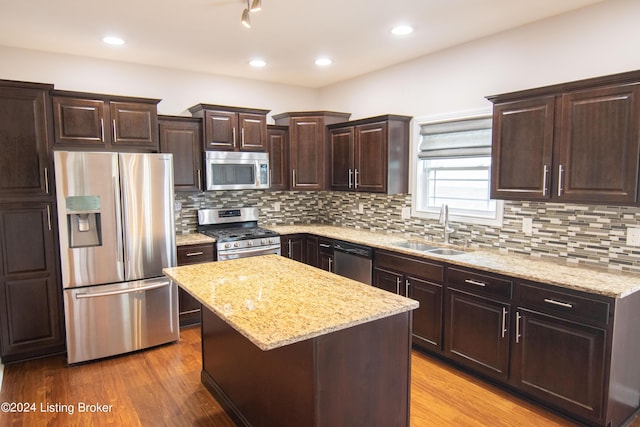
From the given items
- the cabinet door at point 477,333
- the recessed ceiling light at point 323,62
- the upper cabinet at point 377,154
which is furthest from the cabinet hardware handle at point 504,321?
the recessed ceiling light at point 323,62

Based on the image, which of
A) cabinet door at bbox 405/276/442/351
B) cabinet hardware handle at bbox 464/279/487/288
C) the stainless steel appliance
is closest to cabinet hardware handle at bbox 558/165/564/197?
cabinet hardware handle at bbox 464/279/487/288

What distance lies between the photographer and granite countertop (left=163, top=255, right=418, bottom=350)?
5.65ft

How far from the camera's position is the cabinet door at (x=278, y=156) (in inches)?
196

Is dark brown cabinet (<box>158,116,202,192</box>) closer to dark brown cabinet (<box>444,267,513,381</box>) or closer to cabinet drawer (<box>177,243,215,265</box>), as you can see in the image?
cabinet drawer (<box>177,243,215,265</box>)

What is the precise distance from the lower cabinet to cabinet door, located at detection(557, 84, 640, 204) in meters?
3.27

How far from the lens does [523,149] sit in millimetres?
2971

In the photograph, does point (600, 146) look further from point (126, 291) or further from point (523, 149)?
point (126, 291)

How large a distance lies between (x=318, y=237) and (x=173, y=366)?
2115mm

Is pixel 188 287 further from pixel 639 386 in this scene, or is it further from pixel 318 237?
pixel 639 386

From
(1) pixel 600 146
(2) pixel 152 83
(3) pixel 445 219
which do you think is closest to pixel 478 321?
(3) pixel 445 219

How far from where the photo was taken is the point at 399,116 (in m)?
4.18

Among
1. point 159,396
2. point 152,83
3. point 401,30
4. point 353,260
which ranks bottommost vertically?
point 159,396

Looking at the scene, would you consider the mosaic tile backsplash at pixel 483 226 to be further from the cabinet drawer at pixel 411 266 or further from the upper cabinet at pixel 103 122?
the upper cabinet at pixel 103 122

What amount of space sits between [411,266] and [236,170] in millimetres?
2297
